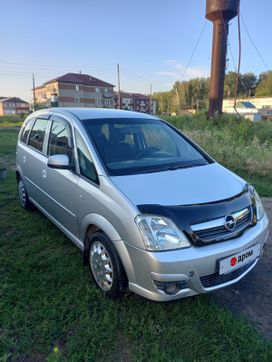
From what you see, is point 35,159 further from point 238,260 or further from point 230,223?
point 238,260

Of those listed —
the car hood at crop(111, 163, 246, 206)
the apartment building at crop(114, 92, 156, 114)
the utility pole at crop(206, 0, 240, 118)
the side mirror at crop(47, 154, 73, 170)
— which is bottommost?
the car hood at crop(111, 163, 246, 206)

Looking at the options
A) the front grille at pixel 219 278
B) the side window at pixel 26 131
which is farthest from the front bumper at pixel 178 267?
the side window at pixel 26 131

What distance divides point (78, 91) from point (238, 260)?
6353 cm

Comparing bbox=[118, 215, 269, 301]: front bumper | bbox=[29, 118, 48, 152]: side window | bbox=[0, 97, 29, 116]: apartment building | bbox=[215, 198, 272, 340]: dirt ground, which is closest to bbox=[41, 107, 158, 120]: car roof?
bbox=[29, 118, 48, 152]: side window

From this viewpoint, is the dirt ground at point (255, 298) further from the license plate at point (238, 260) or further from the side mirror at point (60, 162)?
the side mirror at point (60, 162)

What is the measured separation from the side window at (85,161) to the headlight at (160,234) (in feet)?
2.31

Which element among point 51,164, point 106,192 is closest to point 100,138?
point 51,164

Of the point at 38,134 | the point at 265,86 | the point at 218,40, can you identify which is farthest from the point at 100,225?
the point at 265,86

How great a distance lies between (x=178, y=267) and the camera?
1.96 metres

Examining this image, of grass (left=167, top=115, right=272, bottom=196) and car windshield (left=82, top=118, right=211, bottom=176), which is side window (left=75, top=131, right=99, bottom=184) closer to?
car windshield (left=82, top=118, right=211, bottom=176)

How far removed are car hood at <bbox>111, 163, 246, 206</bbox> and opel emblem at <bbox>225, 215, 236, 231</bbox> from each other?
0.58 ft

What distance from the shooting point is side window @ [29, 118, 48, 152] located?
381 centimetres

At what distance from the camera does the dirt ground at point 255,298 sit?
89.8 inches

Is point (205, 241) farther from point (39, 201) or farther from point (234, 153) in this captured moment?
point (234, 153)
